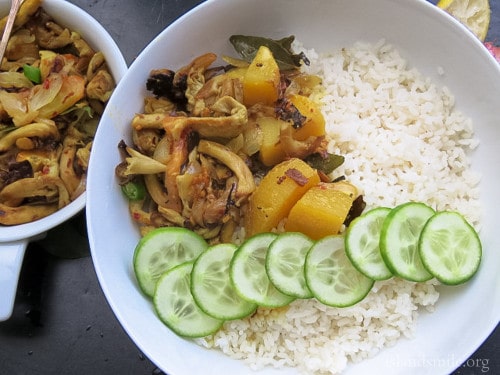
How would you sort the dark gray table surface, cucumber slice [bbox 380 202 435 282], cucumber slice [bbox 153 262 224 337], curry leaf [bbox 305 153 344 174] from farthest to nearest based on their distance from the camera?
the dark gray table surface
curry leaf [bbox 305 153 344 174]
cucumber slice [bbox 153 262 224 337]
cucumber slice [bbox 380 202 435 282]

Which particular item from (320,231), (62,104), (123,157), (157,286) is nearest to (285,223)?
(320,231)

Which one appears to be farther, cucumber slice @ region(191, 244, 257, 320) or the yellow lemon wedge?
the yellow lemon wedge

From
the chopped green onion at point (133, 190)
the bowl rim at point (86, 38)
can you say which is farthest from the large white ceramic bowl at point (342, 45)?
the bowl rim at point (86, 38)

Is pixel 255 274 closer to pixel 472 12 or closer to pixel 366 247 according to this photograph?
pixel 366 247

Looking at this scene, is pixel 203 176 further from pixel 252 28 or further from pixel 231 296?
pixel 252 28

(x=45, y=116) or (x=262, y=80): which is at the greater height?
(x=262, y=80)

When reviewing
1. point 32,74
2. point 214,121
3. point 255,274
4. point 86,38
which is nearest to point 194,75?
point 214,121

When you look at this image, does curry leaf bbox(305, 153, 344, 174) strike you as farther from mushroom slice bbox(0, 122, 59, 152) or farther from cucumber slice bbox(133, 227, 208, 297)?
mushroom slice bbox(0, 122, 59, 152)

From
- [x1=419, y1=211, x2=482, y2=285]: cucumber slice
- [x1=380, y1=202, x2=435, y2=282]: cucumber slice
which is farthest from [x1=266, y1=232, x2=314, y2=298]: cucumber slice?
[x1=419, y1=211, x2=482, y2=285]: cucumber slice
